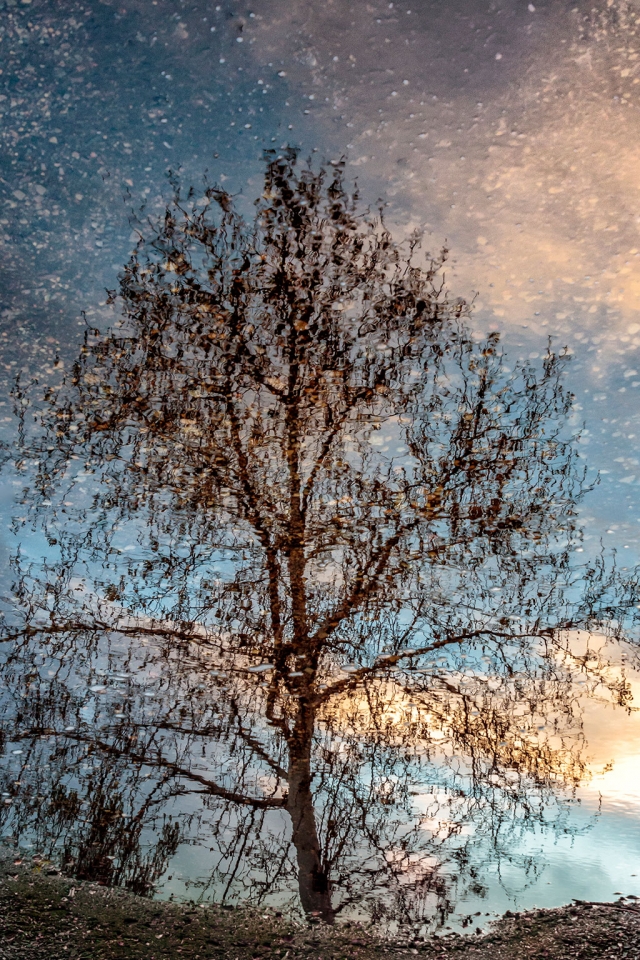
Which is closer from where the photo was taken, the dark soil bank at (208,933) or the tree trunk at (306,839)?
the dark soil bank at (208,933)

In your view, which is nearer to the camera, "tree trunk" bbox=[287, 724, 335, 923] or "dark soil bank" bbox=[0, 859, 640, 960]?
"dark soil bank" bbox=[0, 859, 640, 960]

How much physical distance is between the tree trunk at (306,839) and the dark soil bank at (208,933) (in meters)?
0.16

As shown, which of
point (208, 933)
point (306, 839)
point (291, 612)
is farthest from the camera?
point (291, 612)

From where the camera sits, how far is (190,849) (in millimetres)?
2045

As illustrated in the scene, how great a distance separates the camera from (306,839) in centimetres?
216

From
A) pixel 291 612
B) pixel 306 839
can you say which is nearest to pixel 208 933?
pixel 306 839

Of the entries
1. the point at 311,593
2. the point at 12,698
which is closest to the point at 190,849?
the point at 12,698

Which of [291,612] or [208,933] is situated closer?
[208,933]

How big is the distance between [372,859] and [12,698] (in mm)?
1947

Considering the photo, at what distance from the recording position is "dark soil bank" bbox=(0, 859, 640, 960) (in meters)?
1.48

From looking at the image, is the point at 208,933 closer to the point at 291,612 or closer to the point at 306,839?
the point at 306,839

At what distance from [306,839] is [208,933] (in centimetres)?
62

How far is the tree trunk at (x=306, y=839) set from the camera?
1880 millimetres

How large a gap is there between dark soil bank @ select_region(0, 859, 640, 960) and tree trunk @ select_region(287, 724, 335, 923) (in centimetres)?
16
